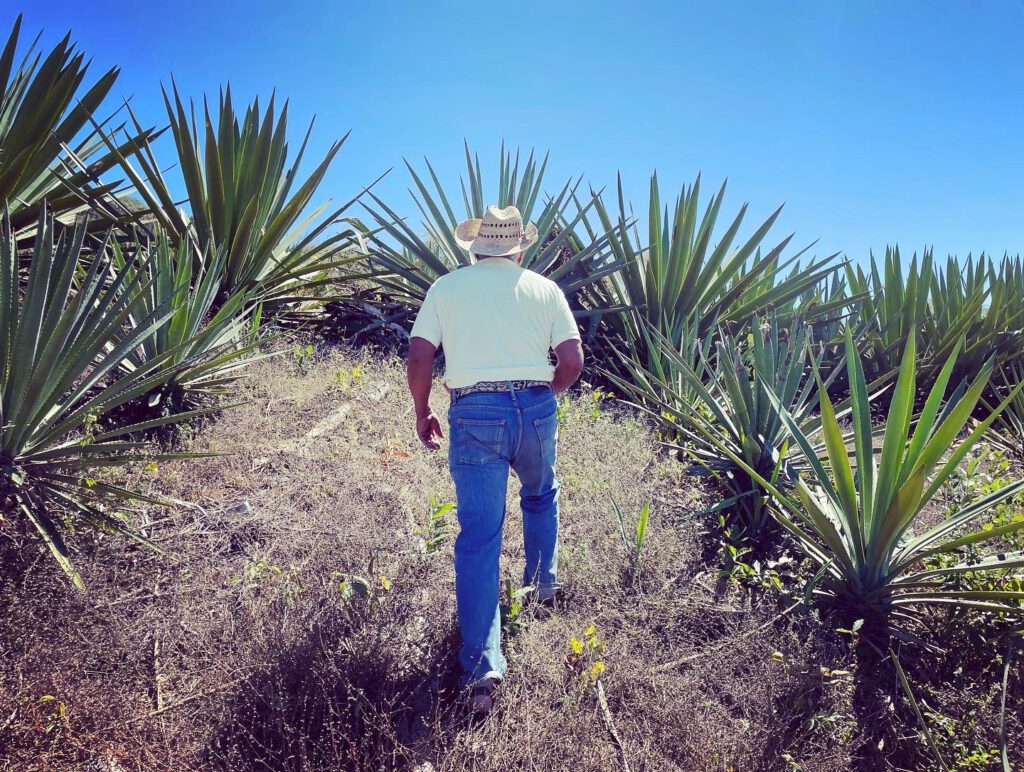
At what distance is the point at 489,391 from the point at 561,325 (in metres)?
0.42

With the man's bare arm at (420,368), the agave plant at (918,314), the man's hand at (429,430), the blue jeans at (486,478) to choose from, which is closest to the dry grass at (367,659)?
the blue jeans at (486,478)

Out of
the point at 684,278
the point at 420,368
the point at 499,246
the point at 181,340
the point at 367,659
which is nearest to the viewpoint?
the point at 367,659

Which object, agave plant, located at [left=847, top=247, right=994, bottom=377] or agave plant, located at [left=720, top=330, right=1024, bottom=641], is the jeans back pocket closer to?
agave plant, located at [left=720, top=330, right=1024, bottom=641]

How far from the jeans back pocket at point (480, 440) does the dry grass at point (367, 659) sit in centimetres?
72

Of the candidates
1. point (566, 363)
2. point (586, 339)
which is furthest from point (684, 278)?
point (566, 363)

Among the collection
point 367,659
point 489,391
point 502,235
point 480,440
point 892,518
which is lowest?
point 367,659

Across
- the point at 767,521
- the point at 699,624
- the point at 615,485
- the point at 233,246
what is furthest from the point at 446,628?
the point at 233,246

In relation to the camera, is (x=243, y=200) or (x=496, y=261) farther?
(x=243, y=200)

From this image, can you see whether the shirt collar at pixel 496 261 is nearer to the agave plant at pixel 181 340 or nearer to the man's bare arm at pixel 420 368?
the man's bare arm at pixel 420 368

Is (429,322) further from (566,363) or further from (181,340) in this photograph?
(181,340)

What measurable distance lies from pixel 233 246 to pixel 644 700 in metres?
4.74

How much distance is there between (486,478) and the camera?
7.39 ft

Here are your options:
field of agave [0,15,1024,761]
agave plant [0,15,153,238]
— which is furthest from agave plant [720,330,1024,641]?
agave plant [0,15,153,238]

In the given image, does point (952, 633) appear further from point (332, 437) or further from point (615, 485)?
point (332, 437)
